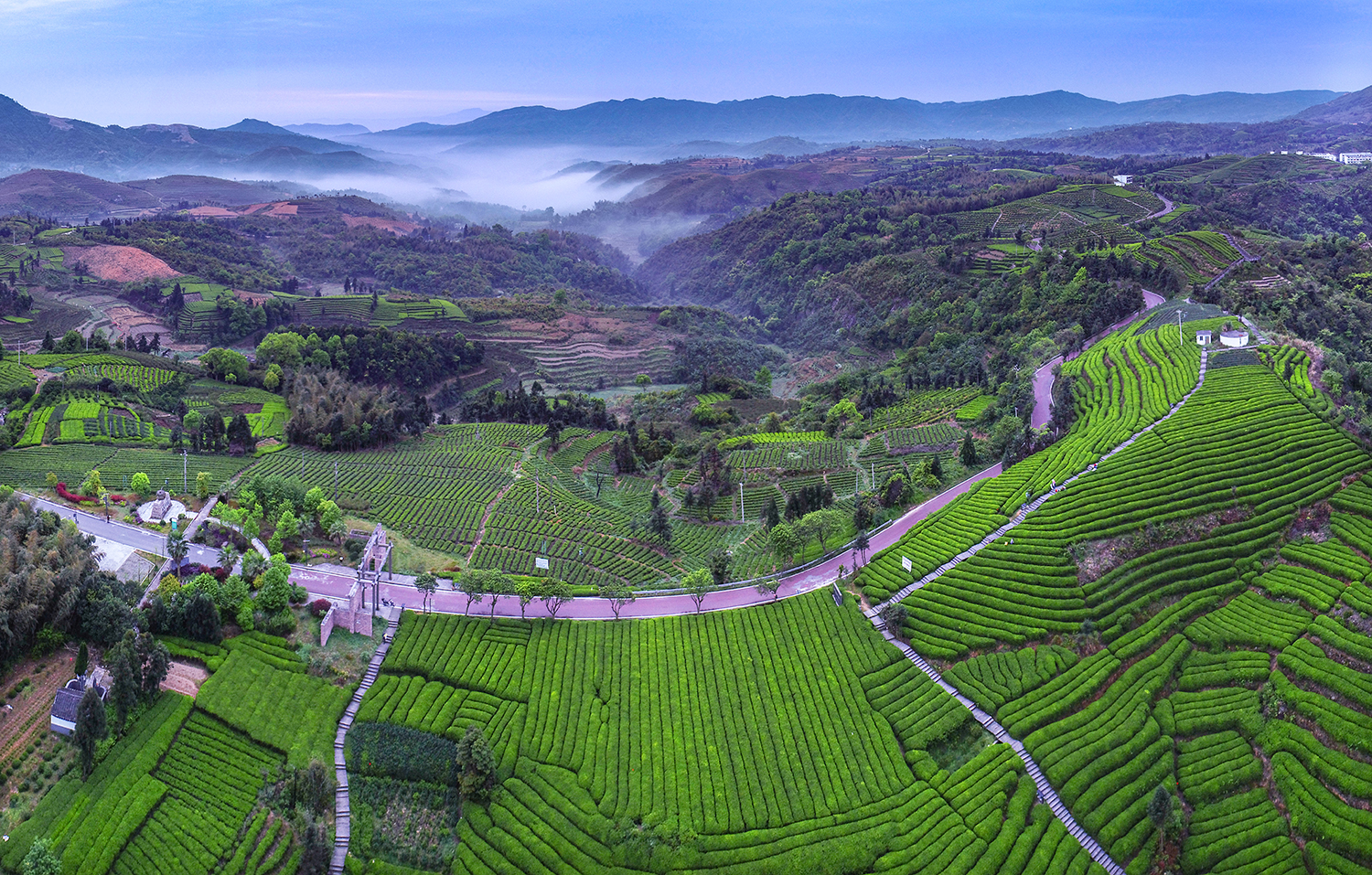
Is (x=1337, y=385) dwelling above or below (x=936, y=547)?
above

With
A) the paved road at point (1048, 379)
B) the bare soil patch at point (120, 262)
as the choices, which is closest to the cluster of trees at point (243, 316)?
the bare soil patch at point (120, 262)

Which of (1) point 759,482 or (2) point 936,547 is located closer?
(2) point 936,547

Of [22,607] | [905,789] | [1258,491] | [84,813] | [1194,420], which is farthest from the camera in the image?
[1194,420]

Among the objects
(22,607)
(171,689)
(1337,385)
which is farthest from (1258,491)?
(22,607)

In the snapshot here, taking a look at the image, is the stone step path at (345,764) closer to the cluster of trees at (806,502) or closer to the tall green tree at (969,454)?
the cluster of trees at (806,502)

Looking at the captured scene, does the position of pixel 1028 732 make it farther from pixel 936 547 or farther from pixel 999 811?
pixel 936 547

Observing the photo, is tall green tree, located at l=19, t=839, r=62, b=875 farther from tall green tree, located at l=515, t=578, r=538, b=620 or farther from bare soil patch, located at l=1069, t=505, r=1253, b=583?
bare soil patch, located at l=1069, t=505, r=1253, b=583

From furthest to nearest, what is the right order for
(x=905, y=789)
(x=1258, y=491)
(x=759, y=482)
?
(x=759, y=482)
(x=1258, y=491)
(x=905, y=789)

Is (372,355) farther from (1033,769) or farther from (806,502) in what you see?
(1033,769)
